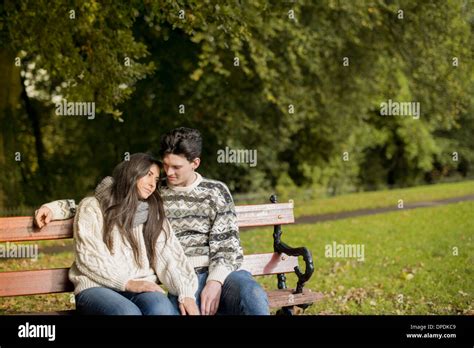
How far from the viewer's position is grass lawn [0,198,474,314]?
276 inches

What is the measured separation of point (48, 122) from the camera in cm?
1516

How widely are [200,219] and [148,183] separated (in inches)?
17.5

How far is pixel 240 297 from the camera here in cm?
453

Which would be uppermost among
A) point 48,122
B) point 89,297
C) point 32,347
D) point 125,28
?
point 125,28

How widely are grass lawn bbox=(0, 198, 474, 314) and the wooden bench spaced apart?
1.53m

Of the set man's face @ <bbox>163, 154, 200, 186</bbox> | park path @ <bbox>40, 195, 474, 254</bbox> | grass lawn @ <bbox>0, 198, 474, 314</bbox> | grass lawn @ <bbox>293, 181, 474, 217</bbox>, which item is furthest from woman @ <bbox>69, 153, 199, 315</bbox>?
grass lawn @ <bbox>293, 181, 474, 217</bbox>

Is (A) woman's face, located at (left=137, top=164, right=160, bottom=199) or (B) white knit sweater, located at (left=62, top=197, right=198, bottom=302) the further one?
(A) woman's face, located at (left=137, top=164, right=160, bottom=199)

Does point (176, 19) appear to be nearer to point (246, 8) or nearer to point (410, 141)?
point (246, 8)

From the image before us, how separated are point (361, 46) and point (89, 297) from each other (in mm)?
12230

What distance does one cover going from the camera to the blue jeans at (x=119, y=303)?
424cm

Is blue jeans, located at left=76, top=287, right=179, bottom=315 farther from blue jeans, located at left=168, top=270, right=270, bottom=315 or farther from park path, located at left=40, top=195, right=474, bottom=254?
park path, located at left=40, top=195, right=474, bottom=254

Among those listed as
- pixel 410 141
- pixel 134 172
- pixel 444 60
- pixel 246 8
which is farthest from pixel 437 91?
pixel 134 172

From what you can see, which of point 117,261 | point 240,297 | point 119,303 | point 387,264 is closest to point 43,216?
point 117,261

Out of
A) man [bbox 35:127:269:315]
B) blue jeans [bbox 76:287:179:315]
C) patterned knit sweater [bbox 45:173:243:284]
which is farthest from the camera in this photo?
patterned knit sweater [bbox 45:173:243:284]
